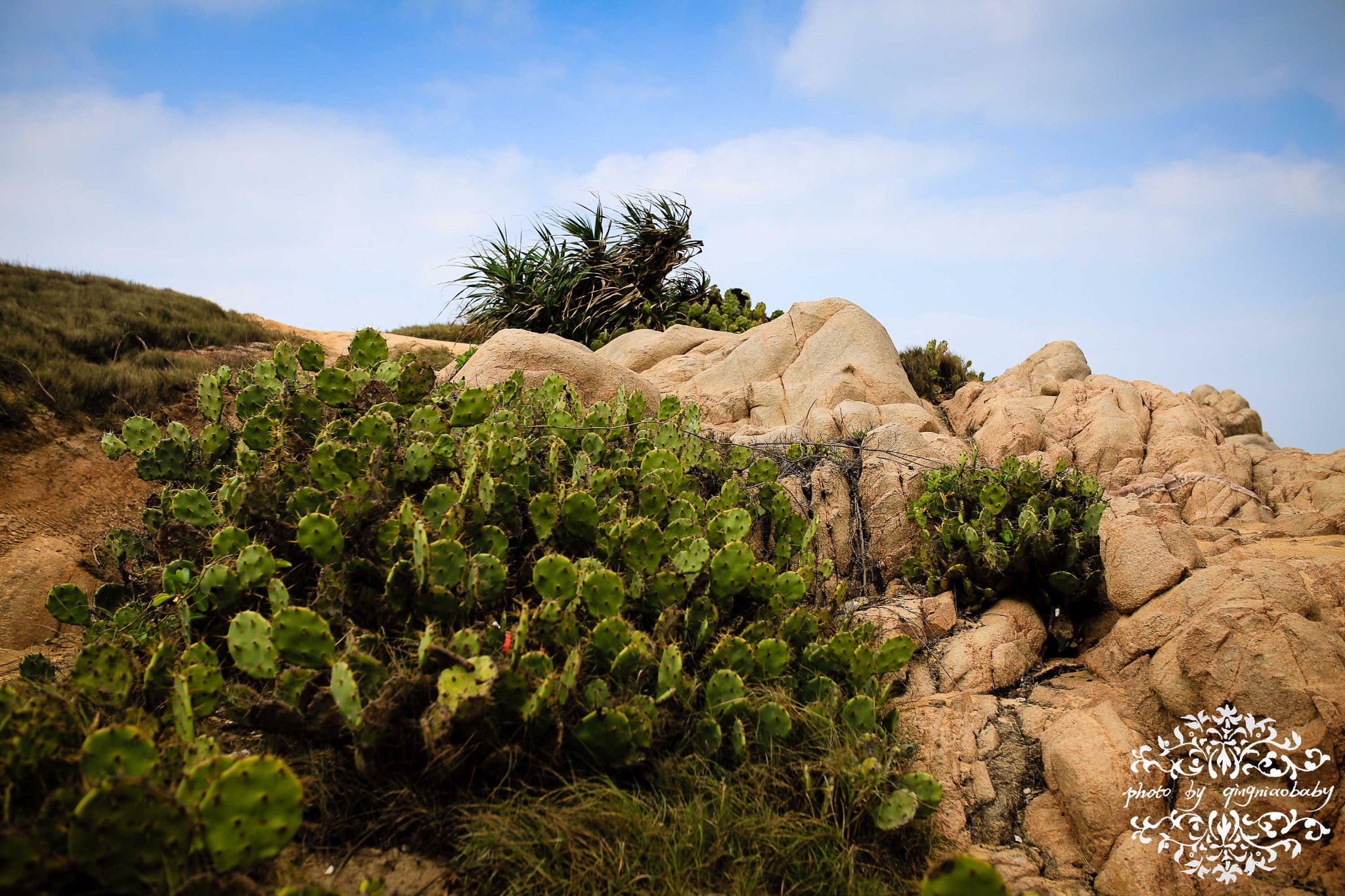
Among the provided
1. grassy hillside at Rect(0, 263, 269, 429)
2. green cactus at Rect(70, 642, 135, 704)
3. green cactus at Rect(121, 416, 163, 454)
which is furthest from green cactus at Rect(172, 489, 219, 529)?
grassy hillside at Rect(0, 263, 269, 429)

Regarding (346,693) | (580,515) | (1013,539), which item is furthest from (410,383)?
(1013,539)

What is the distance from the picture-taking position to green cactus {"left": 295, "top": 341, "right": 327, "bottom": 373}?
5055mm

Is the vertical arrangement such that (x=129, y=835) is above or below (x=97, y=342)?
below

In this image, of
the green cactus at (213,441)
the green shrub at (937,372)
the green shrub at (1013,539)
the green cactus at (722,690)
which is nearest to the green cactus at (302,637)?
the green cactus at (722,690)

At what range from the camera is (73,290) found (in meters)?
12.5

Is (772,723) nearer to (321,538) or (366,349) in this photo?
(321,538)

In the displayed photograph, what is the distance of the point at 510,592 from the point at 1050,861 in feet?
8.35

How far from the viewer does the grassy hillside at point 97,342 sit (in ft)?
26.4

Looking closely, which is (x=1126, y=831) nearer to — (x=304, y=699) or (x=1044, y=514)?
(x=1044, y=514)

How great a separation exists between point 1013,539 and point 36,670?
4.91 m

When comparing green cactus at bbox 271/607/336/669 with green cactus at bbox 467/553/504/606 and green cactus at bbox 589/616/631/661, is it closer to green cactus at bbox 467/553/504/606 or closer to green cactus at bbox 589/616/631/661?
green cactus at bbox 467/553/504/606

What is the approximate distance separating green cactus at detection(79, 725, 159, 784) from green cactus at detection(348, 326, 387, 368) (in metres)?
3.37

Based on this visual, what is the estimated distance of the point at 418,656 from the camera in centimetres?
267

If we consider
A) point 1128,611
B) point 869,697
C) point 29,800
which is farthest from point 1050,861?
point 29,800
